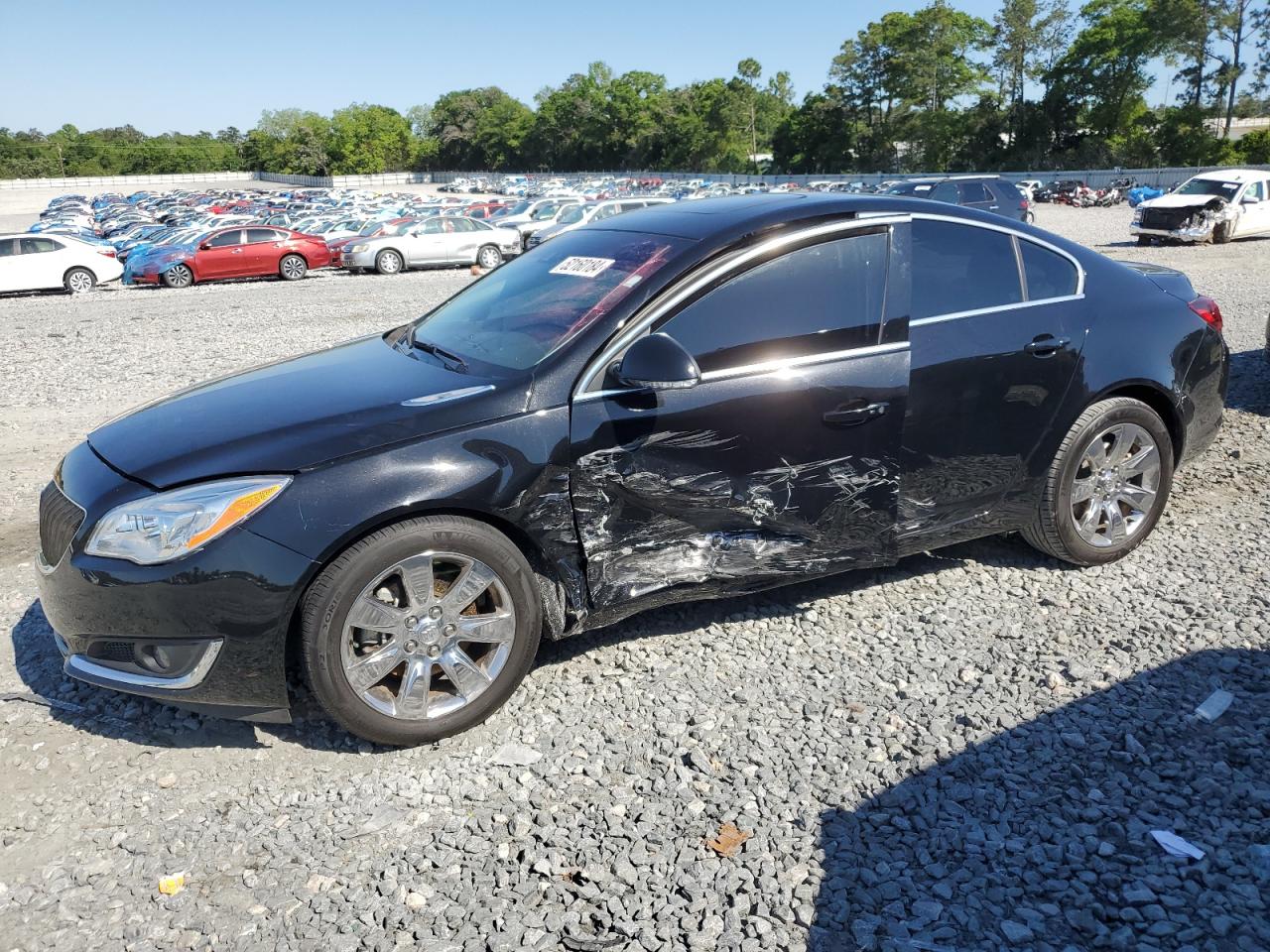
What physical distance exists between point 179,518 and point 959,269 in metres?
3.19

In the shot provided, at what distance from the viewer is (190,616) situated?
2988 mm

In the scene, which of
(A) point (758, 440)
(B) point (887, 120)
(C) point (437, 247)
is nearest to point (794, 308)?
(A) point (758, 440)

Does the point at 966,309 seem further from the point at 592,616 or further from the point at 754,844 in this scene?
the point at 754,844

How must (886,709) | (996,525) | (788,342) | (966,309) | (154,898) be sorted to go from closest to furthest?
(154,898) → (886,709) → (788,342) → (966,309) → (996,525)

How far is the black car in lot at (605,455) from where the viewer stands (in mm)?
3051

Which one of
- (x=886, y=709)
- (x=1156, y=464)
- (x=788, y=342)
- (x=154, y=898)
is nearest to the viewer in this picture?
(x=154, y=898)

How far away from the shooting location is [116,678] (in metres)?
3.13

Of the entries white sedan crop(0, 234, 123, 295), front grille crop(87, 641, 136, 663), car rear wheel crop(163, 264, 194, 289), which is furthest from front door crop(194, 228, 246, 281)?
front grille crop(87, 641, 136, 663)

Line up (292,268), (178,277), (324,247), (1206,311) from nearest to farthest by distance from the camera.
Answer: (1206,311)
(178,277)
(292,268)
(324,247)

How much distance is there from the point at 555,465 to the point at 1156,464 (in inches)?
121

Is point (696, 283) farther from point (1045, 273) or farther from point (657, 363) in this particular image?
point (1045, 273)

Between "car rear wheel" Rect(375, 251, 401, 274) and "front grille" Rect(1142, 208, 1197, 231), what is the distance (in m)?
18.8

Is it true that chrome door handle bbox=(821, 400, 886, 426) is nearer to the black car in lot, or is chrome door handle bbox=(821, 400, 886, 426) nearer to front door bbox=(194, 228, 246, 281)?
the black car in lot

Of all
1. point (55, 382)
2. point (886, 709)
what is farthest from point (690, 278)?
point (55, 382)
